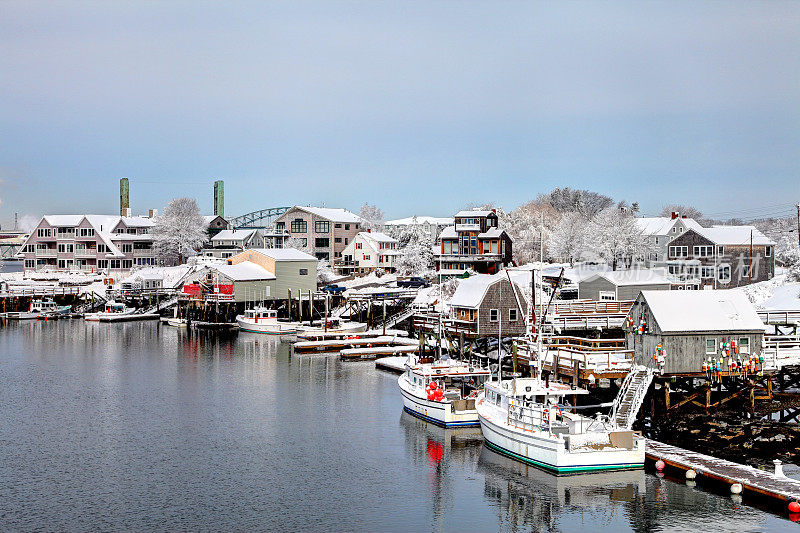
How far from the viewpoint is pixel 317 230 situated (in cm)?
14812

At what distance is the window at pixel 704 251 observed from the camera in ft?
344

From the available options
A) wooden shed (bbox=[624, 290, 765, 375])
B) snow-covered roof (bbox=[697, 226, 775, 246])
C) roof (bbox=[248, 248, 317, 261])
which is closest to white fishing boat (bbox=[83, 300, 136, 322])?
roof (bbox=[248, 248, 317, 261])

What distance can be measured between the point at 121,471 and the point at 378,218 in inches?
6209

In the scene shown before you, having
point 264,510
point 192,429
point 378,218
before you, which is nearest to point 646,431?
point 264,510

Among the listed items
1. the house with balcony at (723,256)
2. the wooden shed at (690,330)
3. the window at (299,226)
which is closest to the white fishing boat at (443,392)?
the wooden shed at (690,330)

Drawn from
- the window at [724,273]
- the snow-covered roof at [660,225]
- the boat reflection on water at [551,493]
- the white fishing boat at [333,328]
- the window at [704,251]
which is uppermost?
the snow-covered roof at [660,225]

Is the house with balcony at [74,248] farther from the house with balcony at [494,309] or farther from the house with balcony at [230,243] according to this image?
the house with balcony at [494,309]

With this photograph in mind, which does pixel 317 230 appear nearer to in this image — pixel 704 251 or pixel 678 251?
pixel 678 251

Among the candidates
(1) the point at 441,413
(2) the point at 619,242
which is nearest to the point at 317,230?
(2) the point at 619,242

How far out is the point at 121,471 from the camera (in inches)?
1428

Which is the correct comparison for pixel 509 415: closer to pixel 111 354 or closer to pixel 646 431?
pixel 646 431

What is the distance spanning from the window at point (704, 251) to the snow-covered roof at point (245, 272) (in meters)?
52.5

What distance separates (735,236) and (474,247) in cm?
Result: 3241

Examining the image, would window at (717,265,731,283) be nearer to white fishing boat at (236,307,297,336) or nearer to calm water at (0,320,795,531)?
white fishing boat at (236,307,297,336)
